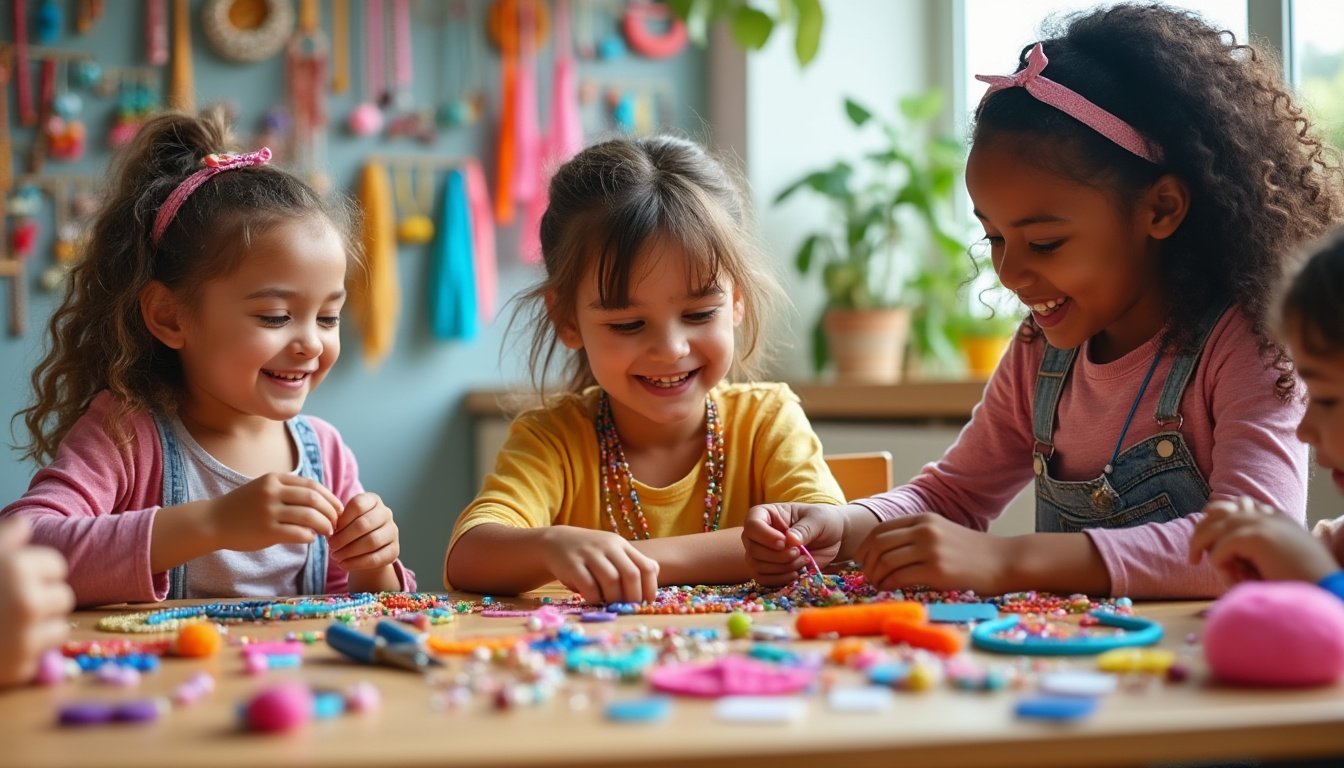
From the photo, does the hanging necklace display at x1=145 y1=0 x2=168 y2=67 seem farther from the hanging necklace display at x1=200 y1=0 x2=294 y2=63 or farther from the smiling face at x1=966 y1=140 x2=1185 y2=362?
the smiling face at x1=966 y1=140 x2=1185 y2=362

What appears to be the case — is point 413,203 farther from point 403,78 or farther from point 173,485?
point 173,485

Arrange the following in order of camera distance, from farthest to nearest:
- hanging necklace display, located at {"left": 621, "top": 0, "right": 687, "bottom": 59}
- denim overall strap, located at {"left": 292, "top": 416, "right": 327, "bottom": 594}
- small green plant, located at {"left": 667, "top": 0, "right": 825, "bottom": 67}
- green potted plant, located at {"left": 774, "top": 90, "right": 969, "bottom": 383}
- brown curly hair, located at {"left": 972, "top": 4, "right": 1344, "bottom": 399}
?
1. hanging necklace display, located at {"left": 621, "top": 0, "right": 687, "bottom": 59}
2. green potted plant, located at {"left": 774, "top": 90, "right": 969, "bottom": 383}
3. small green plant, located at {"left": 667, "top": 0, "right": 825, "bottom": 67}
4. denim overall strap, located at {"left": 292, "top": 416, "right": 327, "bottom": 594}
5. brown curly hair, located at {"left": 972, "top": 4, "right": 1344, "bottom": 399}

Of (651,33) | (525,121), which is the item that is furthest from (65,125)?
(651,33)

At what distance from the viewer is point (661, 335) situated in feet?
4.76

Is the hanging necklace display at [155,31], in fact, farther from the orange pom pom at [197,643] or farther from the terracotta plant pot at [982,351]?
the orange pom pom at [197,643]

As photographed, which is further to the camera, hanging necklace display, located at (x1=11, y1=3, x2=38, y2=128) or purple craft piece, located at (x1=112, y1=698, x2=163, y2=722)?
hanging necklace display, located at (x1=11, y1=3, x2=38, y2=128)

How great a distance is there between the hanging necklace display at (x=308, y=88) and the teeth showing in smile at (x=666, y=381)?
2158 millimetres

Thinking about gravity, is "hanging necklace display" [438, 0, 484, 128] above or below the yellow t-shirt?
above

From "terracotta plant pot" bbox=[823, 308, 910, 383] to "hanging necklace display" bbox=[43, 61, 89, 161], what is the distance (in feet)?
6.36

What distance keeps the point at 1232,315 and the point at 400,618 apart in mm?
859

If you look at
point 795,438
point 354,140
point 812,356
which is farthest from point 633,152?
point 354,140

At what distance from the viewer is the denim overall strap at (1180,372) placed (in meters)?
1.30

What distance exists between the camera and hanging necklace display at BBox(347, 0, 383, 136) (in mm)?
3502

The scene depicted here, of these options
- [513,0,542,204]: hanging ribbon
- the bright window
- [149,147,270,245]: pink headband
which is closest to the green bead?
[149,147,270,245]: pink headband
